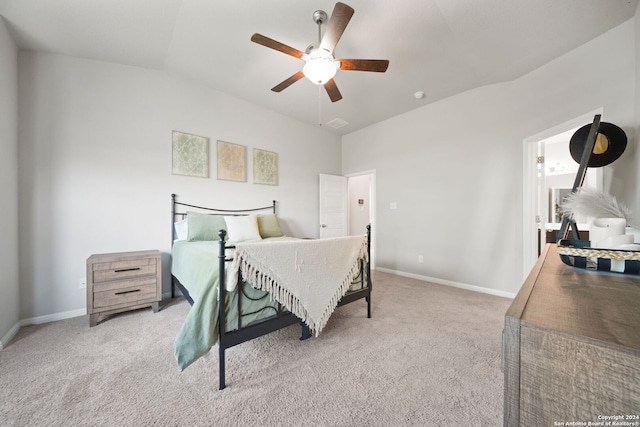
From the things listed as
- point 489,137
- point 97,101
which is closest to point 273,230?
point 97,101

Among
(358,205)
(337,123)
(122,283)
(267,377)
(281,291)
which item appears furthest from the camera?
(358,205)

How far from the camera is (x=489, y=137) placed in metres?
3.12

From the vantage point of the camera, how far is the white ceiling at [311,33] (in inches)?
75.0

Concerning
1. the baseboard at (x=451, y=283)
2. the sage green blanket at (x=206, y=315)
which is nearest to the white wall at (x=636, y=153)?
the baseboard at (x=451, y=283)

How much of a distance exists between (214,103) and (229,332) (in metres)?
3.19

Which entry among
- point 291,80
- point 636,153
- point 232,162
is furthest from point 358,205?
point 636,153

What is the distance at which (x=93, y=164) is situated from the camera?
2.55 metres

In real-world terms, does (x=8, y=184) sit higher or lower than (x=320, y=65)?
lower

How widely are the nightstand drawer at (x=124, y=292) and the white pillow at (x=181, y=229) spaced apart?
1.96ft

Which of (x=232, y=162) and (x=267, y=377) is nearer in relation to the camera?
(x=267, y=377)

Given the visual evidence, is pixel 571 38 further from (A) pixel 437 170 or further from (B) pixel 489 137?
(A) pixel 437 170

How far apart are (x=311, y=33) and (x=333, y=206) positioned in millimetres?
3083

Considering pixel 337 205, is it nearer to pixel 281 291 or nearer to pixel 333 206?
pixel 333 206

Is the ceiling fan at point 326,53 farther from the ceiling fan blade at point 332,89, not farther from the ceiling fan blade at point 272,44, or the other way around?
the ceiling fan blade at point 332,89
